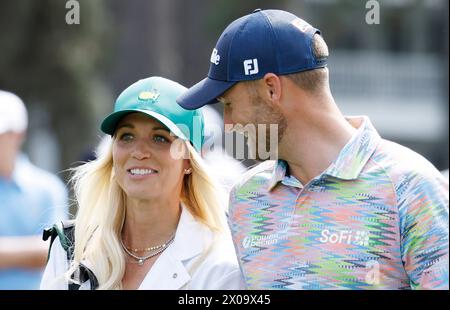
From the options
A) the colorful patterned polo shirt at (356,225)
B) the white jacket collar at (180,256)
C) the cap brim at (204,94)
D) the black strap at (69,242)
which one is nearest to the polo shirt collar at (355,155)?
the colorful patterned polo shirt at (356,225)

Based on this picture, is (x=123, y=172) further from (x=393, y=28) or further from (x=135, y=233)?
(x=393, y=28)

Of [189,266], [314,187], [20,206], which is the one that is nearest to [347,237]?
[314,187]

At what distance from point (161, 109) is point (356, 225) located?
992mm

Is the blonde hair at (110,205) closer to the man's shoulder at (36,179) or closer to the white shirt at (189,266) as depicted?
the white shirt at (189,266)

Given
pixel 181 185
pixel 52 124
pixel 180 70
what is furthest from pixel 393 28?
pixel 181 185

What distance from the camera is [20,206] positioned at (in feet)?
24.5

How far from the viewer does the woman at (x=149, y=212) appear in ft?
14.5

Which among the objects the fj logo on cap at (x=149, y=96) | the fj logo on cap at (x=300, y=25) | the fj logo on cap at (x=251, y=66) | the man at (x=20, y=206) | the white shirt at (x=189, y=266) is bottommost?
the man at (x=20, y=206)

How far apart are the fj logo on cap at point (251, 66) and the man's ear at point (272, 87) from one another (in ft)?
0.14

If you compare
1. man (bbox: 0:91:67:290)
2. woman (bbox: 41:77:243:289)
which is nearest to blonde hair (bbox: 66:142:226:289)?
woman (bbox: 41:77:243:289)

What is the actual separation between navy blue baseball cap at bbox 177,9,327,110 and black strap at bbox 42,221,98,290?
30.7 inches

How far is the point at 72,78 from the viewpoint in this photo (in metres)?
18.8

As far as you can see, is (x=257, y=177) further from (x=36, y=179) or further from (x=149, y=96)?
(x=36, y=179)
